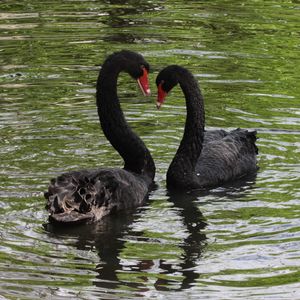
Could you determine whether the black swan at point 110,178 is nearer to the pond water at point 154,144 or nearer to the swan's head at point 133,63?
the swan's head at point 133,63

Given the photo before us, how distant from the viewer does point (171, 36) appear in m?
13.1

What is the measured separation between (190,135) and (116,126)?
0.59m

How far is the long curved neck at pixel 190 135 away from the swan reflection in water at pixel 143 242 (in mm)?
177

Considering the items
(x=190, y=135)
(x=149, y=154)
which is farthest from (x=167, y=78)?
(x=149, y=154)

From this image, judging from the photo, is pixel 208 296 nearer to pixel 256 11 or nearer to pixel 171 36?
pixel 171 36

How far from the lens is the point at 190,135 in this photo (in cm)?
803

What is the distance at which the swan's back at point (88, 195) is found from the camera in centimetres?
689

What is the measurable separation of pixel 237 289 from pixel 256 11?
924 cm

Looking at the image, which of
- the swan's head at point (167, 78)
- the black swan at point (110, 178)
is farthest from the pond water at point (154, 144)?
the swan's head at point (167, 78)

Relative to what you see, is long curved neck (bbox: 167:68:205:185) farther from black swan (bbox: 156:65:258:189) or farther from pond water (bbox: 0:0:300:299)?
pond water (bbox: 0:0:300:299)

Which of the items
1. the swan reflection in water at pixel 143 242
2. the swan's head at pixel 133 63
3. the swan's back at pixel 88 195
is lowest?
the swan reflection in water at pixel 143 242

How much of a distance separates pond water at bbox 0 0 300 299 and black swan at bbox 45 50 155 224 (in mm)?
116

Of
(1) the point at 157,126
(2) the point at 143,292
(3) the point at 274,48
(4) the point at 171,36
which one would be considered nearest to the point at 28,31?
(4) the point at 171,36

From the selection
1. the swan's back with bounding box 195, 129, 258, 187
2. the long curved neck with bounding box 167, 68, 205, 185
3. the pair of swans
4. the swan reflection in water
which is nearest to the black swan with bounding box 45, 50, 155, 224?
the pair of swans
